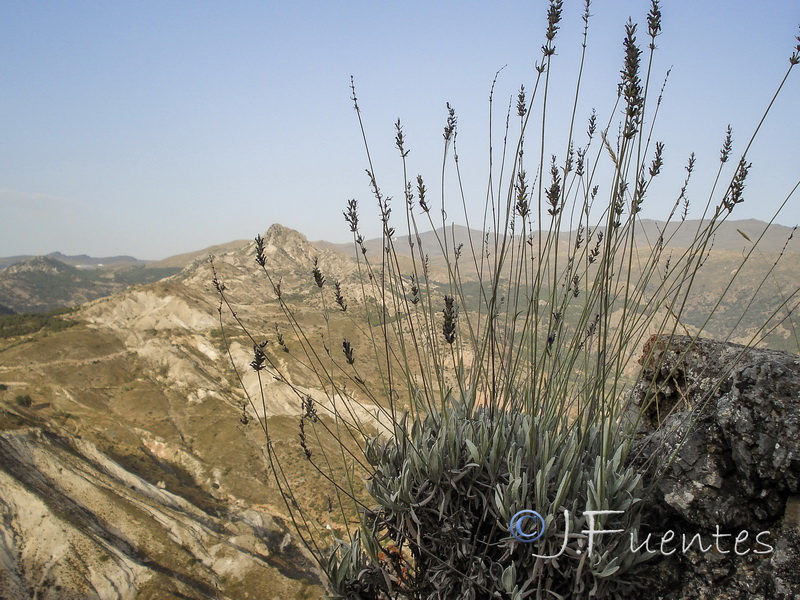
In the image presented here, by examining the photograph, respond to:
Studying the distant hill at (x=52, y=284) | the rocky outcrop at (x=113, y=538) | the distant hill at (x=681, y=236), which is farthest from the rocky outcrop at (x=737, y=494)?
the distant hill at (x=52, y=284)

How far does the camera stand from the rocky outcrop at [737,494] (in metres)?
1.89

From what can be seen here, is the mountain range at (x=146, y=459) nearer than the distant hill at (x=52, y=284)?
Yes

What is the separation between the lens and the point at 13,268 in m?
134

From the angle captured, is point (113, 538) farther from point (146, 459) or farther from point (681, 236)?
point (681, 236)

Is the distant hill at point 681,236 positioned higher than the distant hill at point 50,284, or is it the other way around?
the distant hill at point 681,236

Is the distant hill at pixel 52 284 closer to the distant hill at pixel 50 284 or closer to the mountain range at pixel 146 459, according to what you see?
the distant hill at pixel 50 284

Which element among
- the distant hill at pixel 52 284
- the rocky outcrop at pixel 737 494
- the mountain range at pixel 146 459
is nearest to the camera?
the rocky outcrop at pixel 737 494

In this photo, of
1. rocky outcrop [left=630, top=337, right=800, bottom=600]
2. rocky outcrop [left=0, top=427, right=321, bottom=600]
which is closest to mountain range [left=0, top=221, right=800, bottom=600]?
rocky outcrop [left=0, top=427, right=321, bottom=600]

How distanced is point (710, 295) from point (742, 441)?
86020 millimetres

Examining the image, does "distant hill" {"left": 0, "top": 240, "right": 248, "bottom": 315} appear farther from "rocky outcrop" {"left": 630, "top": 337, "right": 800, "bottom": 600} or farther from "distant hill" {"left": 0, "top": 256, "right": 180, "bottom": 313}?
"rocky outcrop" {"left": 630, "top": 337, "right": 800, "bottom": 600}

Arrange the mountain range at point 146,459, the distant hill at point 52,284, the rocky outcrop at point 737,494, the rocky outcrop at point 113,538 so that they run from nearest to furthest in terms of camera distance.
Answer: the rocky outcrop at point 737,494 → the rocky outcrop at point 113,538 → the mountain range at point 146,459 → the distant hill at point 52,284

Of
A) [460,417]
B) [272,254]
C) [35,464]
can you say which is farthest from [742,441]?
[272,254]

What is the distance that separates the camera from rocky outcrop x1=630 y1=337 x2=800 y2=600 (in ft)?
6.20

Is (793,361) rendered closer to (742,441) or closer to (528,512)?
(742,441)
